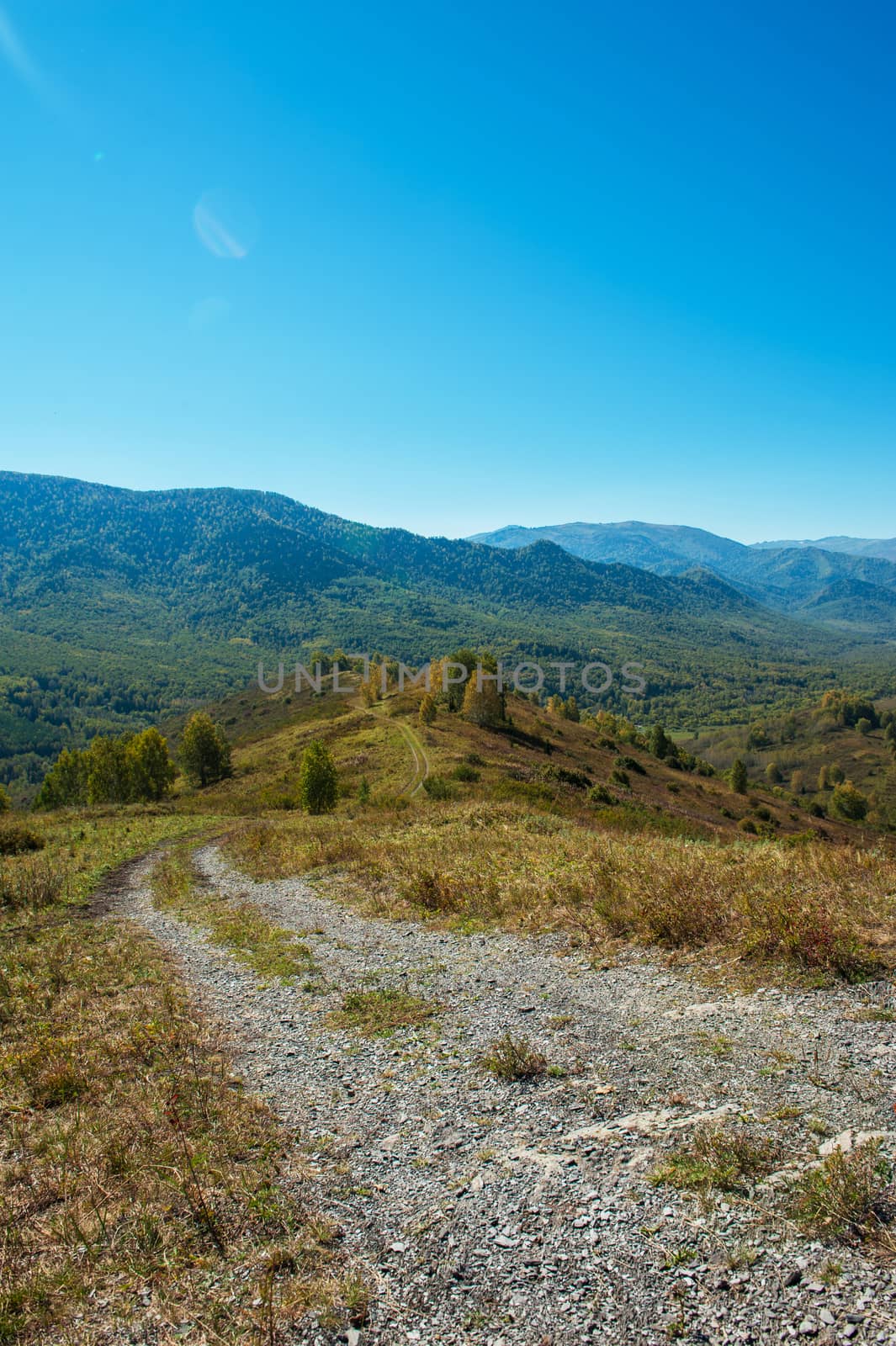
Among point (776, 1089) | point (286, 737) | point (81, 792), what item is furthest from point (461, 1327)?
point (286, 737)

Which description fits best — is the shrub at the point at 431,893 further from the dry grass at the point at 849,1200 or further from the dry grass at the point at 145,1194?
the dry grass at the point at 849,1200

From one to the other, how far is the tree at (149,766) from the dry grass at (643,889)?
5779 centimetres

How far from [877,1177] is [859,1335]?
1.42 meters

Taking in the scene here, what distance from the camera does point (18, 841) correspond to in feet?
103

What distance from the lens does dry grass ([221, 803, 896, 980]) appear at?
30.8 ft

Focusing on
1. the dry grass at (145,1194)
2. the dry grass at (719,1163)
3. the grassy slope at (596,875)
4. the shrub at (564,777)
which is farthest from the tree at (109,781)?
the dry grass at (719,1163)

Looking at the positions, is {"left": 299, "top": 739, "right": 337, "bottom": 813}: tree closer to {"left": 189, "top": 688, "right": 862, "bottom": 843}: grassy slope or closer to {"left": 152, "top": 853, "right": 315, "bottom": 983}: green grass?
{"left": 189, "top": 688, "right": 862, "bottom": 843}: grassy slope

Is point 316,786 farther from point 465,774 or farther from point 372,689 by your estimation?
point 372,689

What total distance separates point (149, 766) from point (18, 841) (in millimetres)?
46127

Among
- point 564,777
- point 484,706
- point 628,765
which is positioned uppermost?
point 484,706

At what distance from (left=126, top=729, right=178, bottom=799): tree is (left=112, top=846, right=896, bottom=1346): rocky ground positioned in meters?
70.4

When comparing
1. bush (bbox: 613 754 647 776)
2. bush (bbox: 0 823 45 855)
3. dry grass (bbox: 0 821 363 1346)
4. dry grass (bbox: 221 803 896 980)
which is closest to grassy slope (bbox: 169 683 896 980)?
dry grass (bbox: 221 803 896 980)

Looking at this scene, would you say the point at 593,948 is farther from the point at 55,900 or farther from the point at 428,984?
the point at 55,900

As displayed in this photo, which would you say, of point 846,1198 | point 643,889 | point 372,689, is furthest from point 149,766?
point 846,1198
